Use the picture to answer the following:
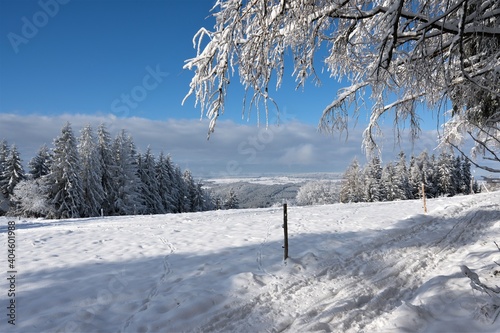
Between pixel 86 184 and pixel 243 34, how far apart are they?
3388 centimetres

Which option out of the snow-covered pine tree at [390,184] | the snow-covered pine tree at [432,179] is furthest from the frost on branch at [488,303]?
the snow-covered pine tree at [432,179]

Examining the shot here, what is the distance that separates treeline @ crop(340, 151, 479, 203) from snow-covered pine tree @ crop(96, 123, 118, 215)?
35.3 meters

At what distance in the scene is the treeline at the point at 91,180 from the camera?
2966cm

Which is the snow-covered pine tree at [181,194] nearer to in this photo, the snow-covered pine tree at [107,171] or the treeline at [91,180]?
the treeline at [91,180]

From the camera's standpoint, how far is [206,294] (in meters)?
4.83

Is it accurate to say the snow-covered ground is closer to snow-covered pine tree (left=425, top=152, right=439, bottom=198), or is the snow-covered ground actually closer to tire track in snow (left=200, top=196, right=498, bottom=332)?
tire track in snow (left=200, top=196, right=498, bottom=332)

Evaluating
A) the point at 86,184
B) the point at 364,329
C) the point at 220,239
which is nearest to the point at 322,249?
the point at 220,239

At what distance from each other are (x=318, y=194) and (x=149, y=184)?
57.6m

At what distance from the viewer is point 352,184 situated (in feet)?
164

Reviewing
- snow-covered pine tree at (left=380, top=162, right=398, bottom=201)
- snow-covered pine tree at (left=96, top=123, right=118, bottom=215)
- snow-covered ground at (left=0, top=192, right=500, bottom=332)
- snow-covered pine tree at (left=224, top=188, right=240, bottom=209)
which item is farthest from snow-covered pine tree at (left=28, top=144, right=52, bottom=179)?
snow-covered pine tree at (left=380, top=162, right=398, bottom=201)

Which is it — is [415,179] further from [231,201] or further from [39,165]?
[39,165]

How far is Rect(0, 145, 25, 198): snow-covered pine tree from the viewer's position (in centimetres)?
3465

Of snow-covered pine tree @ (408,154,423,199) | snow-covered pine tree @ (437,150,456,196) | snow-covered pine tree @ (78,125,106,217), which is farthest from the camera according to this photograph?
snow-covered pine tree @ (408,154,423,199)

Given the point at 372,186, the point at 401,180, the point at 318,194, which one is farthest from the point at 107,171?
the point at 318,194
